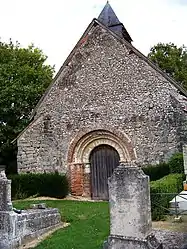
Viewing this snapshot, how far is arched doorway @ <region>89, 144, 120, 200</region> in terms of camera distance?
18094mm

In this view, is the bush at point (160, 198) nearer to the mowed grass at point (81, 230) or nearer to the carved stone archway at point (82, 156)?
the mowed grass at point (81, 230)

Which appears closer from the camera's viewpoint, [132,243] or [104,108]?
[132,243]

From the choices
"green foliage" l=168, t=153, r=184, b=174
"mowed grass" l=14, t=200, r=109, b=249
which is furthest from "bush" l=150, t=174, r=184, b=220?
"green foliage" l=168, t=153, r=184, b=174

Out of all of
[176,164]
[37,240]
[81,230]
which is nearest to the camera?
[37,240]

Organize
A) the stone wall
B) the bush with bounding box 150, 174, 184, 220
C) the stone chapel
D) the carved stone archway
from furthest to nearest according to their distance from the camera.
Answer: the carved stone archway, the stone chapel, the stone wall, the bush with bounding box 150, 174, 184, 220

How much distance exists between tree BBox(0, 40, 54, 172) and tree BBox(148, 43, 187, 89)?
35.4 ft

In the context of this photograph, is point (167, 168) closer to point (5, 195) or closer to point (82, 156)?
point (82, 156)

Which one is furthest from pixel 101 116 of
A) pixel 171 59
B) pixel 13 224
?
pixel 171 59

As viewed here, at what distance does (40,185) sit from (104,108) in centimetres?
468

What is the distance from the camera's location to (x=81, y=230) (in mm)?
10352

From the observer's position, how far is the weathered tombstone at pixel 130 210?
6.89 meters

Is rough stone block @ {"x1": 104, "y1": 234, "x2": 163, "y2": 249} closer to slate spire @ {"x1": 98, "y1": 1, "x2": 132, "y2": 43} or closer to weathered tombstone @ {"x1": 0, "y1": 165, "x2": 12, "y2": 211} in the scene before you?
weathered tombstone @ {"x1": 0, "y1": 165, "x2": 12, "y2": 211}

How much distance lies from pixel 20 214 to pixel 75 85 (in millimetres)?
10021

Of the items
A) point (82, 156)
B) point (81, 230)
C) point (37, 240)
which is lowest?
point (37, 240)
